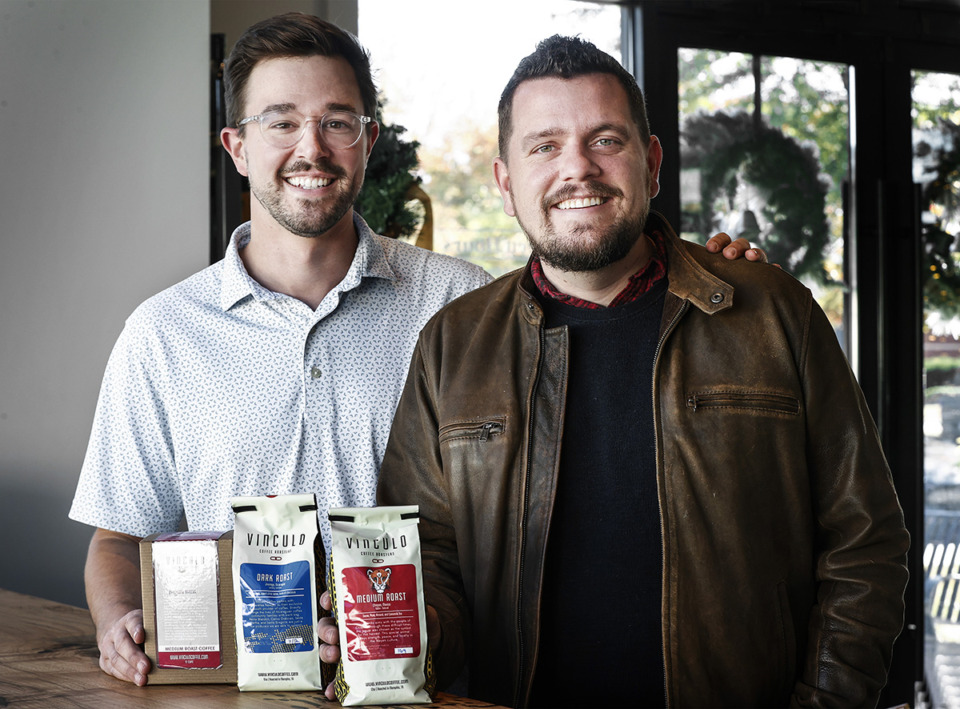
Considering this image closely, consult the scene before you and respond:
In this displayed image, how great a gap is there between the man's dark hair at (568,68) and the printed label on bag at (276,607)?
816mm

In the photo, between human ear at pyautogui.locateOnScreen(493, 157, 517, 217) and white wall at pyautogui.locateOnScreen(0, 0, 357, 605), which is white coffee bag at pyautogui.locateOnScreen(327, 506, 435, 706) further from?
white wall at pyautogui.locateOnScreen(0, 0, 357, 605)

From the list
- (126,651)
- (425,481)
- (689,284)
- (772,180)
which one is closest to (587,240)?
(689,284)

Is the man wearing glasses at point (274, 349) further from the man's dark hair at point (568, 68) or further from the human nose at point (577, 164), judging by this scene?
the human nose at point (577, 164)

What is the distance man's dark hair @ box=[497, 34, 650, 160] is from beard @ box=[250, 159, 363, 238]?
0.32 m

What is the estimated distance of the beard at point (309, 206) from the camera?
6.13ft

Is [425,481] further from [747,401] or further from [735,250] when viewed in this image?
[735,250]

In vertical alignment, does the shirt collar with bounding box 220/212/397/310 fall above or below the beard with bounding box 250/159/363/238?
below

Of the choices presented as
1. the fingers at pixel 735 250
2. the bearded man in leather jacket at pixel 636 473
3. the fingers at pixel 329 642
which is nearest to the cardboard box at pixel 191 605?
the fingers at pixel 329 642

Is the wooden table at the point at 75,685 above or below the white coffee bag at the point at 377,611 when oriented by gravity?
below

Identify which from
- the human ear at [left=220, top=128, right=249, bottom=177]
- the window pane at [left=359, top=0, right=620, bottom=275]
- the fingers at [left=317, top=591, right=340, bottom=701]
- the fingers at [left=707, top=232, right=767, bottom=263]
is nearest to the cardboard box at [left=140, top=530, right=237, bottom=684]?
the fingers at [left=317, top=591, right=340, bottom=701]

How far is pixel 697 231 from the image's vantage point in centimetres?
412

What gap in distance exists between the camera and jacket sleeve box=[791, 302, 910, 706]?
4.98 ft

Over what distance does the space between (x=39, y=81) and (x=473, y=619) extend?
1720mm

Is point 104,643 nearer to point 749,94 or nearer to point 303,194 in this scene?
point 303,194
